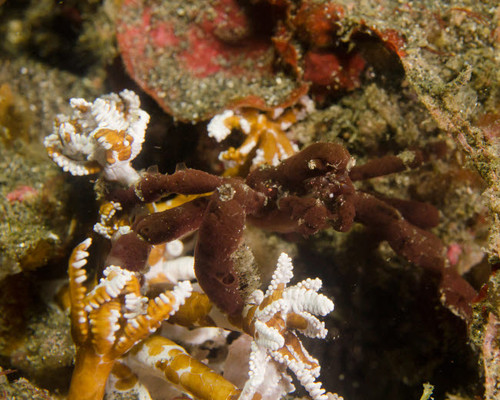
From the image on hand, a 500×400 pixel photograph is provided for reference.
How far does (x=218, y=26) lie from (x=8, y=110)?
69.2 inches

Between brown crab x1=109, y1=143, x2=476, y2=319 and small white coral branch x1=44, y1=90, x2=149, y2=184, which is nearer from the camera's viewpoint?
brown crab x1=109, y1=143, x2=476, y2=319

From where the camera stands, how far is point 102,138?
71.9 inches

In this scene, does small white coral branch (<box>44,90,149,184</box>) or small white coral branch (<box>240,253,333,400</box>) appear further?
small white coral branch (<box>44,90,149,184</box>)

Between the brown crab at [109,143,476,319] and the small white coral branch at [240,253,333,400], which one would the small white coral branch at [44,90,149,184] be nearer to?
the brown crab at [109,143,476,319]

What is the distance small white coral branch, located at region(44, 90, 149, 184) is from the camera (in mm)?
1875

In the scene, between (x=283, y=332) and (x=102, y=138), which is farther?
(x=102, y=138)

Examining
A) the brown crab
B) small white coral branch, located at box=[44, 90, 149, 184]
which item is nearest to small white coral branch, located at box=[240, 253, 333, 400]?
the brown crab

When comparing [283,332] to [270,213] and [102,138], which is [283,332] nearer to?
[270,213]

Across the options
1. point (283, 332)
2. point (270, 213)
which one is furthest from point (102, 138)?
point (283, 332)

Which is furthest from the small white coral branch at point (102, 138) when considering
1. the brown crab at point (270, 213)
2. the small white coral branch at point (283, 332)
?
the small white coral branch at point (283, 332)

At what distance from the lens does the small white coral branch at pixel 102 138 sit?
1.88 m

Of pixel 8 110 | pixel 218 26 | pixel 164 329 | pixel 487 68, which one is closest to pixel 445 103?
pixel 487 68

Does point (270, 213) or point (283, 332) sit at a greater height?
point (270, 213)

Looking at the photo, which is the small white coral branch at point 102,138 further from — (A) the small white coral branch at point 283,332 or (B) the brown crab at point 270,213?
(A) the small white coral branch at point 283,332
